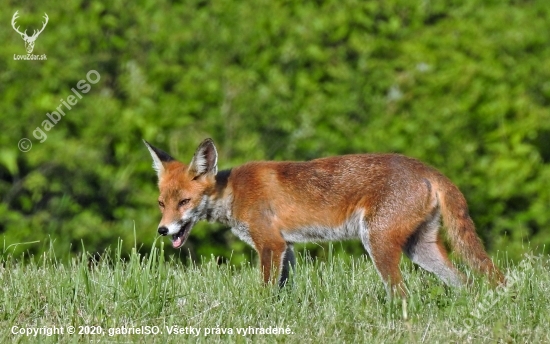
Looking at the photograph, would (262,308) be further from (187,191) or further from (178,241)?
(187,191)

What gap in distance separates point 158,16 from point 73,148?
1.53m

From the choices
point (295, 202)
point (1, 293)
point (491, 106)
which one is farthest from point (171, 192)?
point (491, 106)

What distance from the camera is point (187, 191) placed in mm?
7410

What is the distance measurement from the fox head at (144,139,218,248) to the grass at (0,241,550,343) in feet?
1.38

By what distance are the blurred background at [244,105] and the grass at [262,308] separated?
2162 millimetres

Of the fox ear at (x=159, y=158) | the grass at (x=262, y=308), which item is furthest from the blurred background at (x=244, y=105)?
the grass at (x=262, y=308)

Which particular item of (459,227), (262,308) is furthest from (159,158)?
(459,227)

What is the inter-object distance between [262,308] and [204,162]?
1.52 metres

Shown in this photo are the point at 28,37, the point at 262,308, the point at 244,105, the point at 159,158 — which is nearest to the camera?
the point at 262,308

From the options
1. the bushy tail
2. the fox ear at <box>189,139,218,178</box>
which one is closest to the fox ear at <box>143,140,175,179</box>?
the fox ear at <box>189,139,218,178</box>

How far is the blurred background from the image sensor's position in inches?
362

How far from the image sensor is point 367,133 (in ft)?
30.5

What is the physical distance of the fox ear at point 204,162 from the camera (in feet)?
24.3

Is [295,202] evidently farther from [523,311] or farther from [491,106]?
[491,106]
